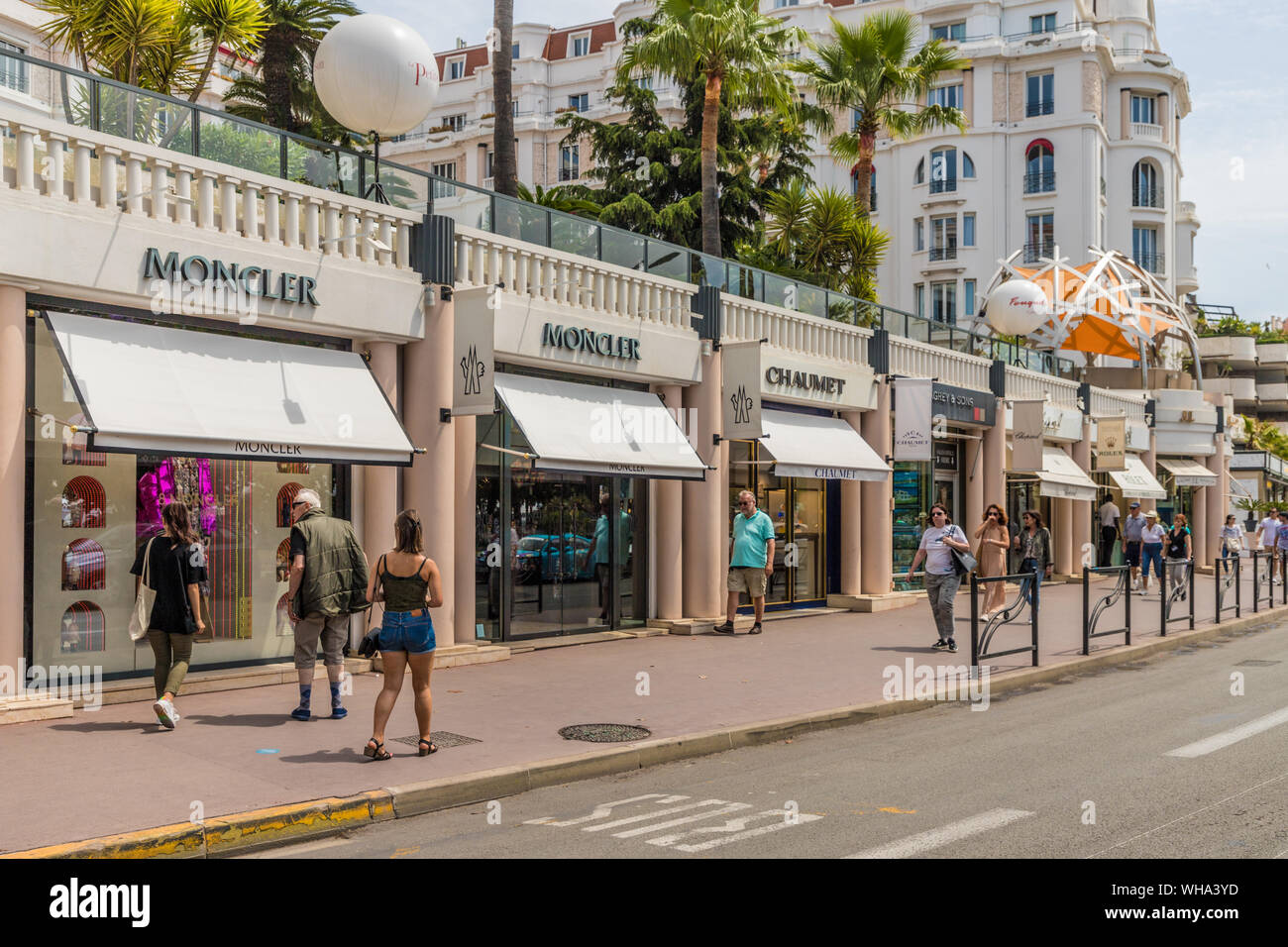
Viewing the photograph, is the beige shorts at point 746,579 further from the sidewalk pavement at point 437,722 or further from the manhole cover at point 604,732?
the manhole cover at point 604,732

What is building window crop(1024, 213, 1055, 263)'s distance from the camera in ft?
179

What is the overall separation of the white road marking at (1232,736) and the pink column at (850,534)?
1094 centimetres

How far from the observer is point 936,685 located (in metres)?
12.2

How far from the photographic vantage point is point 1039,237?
5497 centimetres

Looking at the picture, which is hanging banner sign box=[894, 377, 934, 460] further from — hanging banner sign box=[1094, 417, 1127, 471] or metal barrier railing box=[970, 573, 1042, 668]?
hanging banner sign box=[1094, 417, 1127, 471]

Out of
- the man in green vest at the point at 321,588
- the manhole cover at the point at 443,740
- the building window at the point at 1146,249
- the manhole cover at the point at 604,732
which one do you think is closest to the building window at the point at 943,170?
the building window at the point at 1146,249

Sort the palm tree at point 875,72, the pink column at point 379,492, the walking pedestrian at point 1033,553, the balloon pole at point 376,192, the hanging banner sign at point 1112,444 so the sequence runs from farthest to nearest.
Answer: the hanging banner sign at point 1112,444, the palm tree at point 875,72, the walking pedestrian at point 1033,553, the balloon pole at point 376,192, the pink column at point 379,492

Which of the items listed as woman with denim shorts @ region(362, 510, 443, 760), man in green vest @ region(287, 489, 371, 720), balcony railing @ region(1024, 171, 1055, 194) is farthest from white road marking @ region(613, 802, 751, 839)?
balcony railing @ region(1024, 171, 1055, 194)

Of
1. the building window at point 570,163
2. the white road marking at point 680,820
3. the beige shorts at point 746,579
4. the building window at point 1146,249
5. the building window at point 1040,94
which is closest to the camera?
the white road marking at point 680,820

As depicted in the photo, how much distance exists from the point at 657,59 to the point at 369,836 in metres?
18.6

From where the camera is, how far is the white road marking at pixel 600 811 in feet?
23.1

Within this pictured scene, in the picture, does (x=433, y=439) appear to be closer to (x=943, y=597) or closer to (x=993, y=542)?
(x=943, y=597)

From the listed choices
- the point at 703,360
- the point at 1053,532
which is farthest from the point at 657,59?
the point at 1053,532
